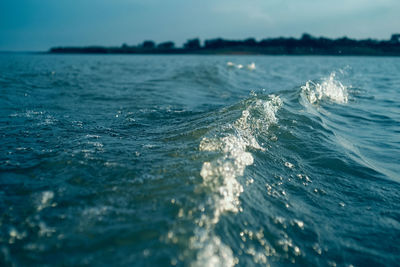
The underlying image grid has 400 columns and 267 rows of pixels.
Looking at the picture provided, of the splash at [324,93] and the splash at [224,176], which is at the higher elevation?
the splash at [224,176]

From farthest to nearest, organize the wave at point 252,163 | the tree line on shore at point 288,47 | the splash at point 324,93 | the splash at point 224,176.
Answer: the tree line on shore at point 288,47
the splash at point 324,93
the wave at point 252,163
the splash at point 224,176

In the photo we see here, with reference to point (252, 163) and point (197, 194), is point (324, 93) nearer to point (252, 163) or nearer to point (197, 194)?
point (252, 163)

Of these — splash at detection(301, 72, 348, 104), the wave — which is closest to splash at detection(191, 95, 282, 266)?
the wave

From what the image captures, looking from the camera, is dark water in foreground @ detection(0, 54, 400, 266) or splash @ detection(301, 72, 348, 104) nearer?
dark water in foreground @ detection(0, 54, 400, 266)

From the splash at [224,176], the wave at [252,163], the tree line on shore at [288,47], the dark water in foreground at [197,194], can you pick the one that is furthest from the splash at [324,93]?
the tree line on shore at [288,47]

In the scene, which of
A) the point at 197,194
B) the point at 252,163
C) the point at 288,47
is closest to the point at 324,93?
the point at 252,163

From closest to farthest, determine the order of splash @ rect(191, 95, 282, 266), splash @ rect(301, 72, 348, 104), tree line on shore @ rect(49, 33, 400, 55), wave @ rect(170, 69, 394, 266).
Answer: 1. splash @ rect(191, 95, 282, 266)
2. wave @ rect(170, 69, 394, 266)
3. splash @ rect(301, 72, 348, 104)
4. tree line on shore @ rect(49, 33, 400, 55)

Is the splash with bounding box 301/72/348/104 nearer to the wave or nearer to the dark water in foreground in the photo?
the wave

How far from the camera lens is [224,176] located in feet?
10.3

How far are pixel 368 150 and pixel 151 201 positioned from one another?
5.18m

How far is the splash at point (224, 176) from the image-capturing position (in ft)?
7.16

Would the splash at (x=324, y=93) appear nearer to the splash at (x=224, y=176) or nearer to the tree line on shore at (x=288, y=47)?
the splash at (x=224, y=176)

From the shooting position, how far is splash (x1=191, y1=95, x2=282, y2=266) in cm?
218

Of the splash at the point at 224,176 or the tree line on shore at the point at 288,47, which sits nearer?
the splash at the point at 224,176
